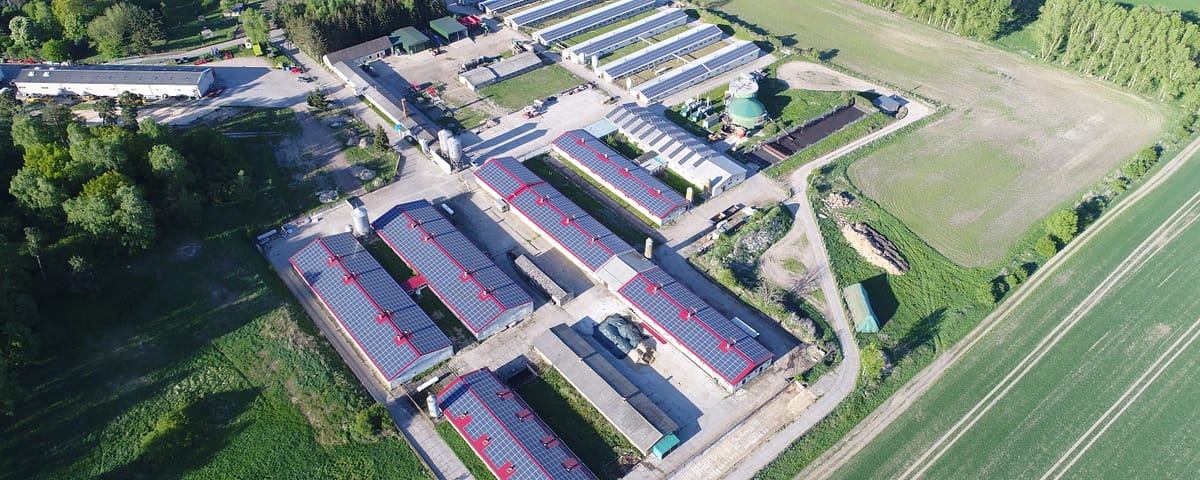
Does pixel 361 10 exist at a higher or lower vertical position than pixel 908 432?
higher

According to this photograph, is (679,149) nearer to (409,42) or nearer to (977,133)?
(977,133)

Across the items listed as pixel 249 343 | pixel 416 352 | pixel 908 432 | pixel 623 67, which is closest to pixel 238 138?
pixel 249 343

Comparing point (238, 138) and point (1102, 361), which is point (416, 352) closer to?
point (238, 138)

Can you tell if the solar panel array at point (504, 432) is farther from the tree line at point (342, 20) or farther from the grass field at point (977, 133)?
the tree line at point (342, 20)

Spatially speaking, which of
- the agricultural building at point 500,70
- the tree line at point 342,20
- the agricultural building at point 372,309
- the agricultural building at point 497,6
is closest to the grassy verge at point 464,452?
the agricultural building at point 372,309

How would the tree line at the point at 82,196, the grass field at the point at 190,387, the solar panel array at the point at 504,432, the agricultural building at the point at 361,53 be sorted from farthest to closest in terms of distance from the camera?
the agricultural building at the point at 361,53 → the tree line at the point at 82,196 → the grass field at the point at 190,387 → the solar panel array at the point at 504,432

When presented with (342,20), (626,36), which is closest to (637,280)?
A: (626,36)
